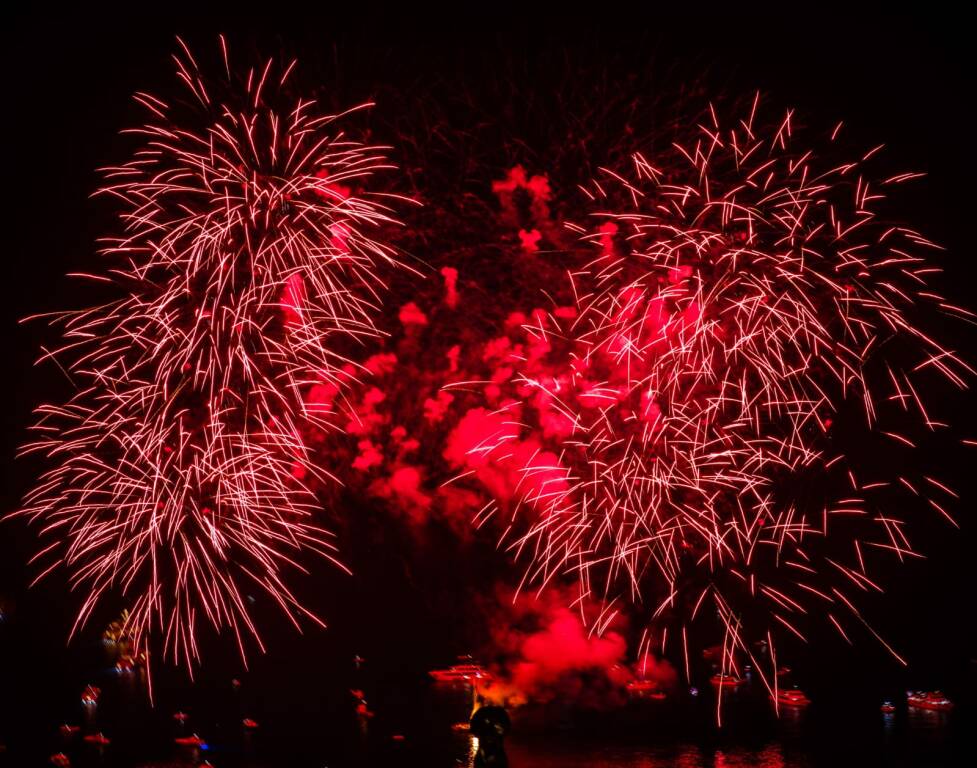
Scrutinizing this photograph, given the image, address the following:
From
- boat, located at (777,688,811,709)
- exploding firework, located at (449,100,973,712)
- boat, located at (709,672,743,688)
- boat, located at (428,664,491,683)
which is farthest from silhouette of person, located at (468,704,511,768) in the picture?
boat, located at (709,672,743,688)

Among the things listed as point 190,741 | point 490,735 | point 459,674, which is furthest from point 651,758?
point 190,741

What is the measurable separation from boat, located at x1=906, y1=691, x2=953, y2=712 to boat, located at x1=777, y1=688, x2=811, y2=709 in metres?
1.11

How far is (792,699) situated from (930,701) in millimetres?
1474

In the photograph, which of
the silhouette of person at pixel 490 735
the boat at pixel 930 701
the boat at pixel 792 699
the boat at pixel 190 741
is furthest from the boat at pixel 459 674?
the silhouette of person at pixel 490 735

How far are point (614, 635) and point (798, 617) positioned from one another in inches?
140

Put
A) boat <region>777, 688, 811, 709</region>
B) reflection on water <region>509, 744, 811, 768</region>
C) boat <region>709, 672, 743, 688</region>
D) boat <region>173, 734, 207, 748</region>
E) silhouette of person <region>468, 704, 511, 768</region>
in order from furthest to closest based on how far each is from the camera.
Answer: boat <region>709, 672, 743, 688</region>
boat <region>777, 688, 811, 709</region>
boat <region>173, 734, 207, 748</region>
reflection on water <region>509, 744, 811, 768</region>
silhouette of person <region>468, 704, 511, 768</region>

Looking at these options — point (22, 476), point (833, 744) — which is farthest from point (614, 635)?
point (22, 476)

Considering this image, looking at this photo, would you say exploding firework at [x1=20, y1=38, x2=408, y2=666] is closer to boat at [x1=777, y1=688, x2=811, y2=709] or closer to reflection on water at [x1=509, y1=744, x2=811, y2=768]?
reflection on water at [x1=509, y1=744, x2=811, y2=768]

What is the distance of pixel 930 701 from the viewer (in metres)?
9.78

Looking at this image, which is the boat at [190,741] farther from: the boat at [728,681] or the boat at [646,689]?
the boat at [728,681]

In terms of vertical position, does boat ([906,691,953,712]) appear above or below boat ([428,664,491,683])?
above

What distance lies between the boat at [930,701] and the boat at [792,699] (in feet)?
3.65

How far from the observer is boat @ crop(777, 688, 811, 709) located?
980 centimetres

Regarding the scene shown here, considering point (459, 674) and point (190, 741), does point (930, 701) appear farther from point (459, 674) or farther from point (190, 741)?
point (190, 741)
